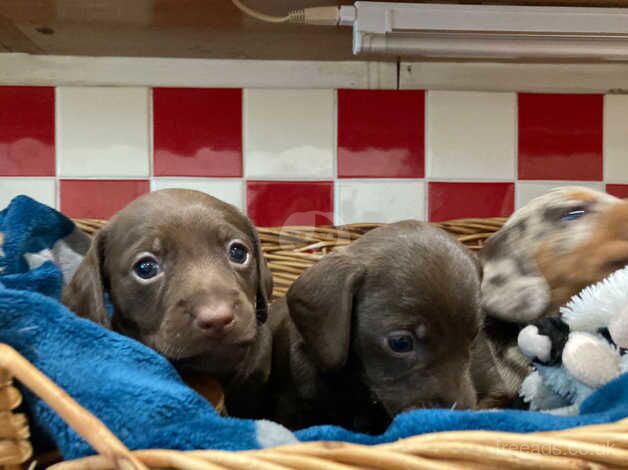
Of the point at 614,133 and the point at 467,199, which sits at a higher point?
the point at 614,133

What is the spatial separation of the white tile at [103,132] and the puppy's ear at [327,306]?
1.06m

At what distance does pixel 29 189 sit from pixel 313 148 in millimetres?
822

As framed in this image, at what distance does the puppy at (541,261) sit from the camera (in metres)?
0.97

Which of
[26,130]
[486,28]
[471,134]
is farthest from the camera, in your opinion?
[471,134]

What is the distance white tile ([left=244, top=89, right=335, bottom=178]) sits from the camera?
204 cm

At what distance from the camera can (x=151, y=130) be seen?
2018 millimetres

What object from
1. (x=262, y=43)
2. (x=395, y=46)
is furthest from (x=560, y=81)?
(x=262, y=43)

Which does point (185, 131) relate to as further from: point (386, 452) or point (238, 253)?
point (386, 452)

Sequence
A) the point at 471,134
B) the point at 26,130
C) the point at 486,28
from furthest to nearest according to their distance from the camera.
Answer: the point at 471,134, the point at 26,130, the point at 486,28

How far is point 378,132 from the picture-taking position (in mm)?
2051

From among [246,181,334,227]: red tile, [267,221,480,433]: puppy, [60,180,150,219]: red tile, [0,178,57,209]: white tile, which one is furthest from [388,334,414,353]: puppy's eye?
[0,178,57,209]: white tile

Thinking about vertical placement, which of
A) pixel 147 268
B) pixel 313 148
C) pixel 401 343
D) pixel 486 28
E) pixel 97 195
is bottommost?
pixel 401 343

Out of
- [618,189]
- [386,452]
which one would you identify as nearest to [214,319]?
[386,452]

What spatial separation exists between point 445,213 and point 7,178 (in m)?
1.26
